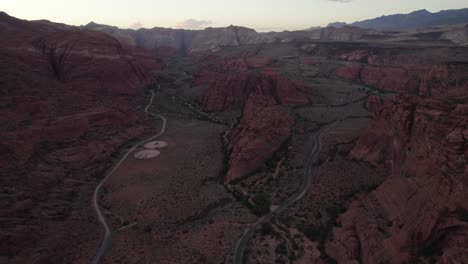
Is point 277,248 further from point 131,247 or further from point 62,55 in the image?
point 62,55

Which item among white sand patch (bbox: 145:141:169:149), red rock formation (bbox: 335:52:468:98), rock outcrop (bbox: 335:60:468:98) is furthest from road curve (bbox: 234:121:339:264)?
rock outcrop (bbox: 335:60:468:98)

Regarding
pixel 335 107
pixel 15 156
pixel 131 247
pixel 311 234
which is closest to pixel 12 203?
pixel 15 156

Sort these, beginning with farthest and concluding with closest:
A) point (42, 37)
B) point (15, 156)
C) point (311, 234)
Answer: point (42, 37) < point (15, 156) < point (311, 234)

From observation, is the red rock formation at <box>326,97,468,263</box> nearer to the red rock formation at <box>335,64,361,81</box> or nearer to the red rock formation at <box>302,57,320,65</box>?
the red rock formation at <box>335,64,361,81</box>

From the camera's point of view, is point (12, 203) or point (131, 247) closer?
point (131, 247)

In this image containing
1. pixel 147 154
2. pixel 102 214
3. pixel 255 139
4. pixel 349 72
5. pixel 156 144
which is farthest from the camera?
pixel 349 72

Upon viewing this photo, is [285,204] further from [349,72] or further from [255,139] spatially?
[349,72]

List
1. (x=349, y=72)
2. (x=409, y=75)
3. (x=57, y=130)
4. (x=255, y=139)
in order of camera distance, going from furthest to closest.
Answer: (x=349, y=72) → (x=409, y=75) → (x=57, y=130) → (x=255, y=139)

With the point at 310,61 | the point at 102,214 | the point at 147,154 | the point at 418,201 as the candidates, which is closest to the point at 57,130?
the point at 147,154
